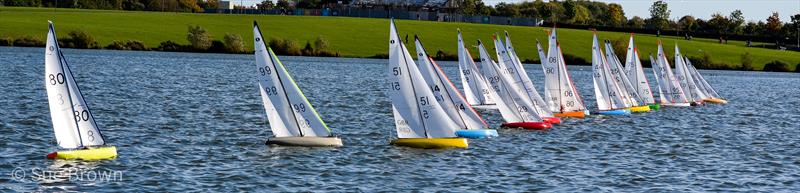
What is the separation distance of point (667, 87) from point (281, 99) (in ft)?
182

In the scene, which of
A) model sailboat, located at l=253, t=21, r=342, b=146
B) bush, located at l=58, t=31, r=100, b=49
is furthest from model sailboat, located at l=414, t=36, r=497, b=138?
bush, located at l=58, t=31, r=100, b=49

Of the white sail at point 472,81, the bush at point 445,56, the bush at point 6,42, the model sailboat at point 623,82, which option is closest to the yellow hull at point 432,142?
the white sail at point 472,81

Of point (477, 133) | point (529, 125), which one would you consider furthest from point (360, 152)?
point (529, 125)

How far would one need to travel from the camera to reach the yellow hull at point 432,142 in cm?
5078

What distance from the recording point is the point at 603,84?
258ft

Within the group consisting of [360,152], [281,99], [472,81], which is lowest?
[360,152]

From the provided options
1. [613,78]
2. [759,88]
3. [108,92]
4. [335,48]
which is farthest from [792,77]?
[108,92]

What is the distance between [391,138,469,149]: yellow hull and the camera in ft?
167

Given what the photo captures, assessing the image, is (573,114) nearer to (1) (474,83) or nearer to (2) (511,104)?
(1) (474,83)

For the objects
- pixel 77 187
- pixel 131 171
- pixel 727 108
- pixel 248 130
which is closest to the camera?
pixel 77 187

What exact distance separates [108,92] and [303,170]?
144 ft

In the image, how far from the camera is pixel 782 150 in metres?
60.2

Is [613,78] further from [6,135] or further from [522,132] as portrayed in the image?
[6,135]

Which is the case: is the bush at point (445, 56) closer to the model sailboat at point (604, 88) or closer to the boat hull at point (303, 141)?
the model sailboat at point (604, 88)
